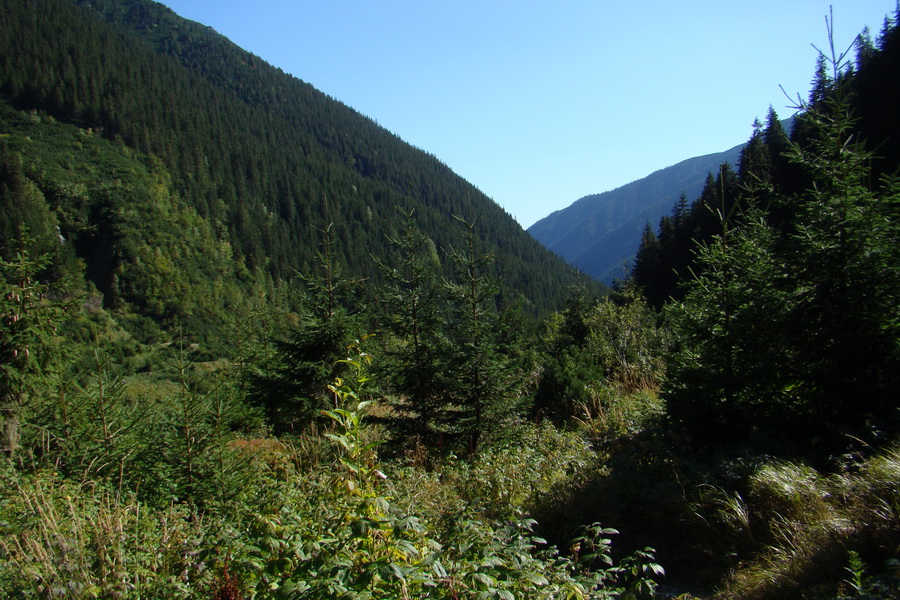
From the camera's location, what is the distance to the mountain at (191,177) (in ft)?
221

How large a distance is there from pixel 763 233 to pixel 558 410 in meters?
5.60

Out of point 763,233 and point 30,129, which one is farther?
point 30,129

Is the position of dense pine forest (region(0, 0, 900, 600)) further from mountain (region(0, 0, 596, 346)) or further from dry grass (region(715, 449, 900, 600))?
mountain (region(0, 0, 596, 346))

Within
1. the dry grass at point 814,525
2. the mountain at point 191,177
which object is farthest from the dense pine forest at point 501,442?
the mountain at point 191,177

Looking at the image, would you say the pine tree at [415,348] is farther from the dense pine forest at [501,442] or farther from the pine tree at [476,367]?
the pine tree at [476,367]

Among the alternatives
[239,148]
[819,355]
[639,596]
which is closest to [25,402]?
[639,596]

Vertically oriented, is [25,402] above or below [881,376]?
below

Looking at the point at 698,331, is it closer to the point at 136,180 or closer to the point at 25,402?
the point at 25,402

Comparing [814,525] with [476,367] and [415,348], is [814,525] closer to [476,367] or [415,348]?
[476,367]

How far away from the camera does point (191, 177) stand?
315 ft

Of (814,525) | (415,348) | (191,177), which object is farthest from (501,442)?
(191,177)

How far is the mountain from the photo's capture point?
6750cm

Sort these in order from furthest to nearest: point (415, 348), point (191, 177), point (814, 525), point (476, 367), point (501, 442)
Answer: point (191, 177), point (415, 348), point (476, 367), point (501, 442), point (814, 525)

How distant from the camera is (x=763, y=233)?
5.58m
